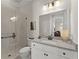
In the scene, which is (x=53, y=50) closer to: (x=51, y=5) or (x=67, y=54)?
(x=67, y=54)

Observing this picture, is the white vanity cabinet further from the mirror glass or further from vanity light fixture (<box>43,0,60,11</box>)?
vanity light fixture (<box>43,0,60,11</box>)

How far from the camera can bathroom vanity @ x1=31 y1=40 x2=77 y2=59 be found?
1484 mm

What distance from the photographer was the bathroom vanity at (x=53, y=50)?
Answer: 1484mm

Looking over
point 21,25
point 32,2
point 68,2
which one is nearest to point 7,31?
point 21,25

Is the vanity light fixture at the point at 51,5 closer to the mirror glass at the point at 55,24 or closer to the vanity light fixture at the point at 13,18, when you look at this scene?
the mirror glass at the point at 55,24

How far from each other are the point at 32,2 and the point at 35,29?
861 mm

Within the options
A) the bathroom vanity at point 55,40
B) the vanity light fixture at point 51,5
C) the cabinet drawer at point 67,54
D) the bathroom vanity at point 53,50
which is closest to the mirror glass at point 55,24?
the bathroom vanity at point 55,40

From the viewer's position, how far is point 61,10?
2.42 m

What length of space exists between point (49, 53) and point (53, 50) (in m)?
0.15

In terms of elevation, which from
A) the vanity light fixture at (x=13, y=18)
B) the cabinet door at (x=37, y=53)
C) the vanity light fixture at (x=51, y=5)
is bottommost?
the cabinet door at (x=37, y=53)

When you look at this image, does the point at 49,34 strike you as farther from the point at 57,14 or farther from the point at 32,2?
the point at 32,2

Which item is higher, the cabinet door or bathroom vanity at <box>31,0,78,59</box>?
bathroom vanity at <box>31,0,78,59</box>

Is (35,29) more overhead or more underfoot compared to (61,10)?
more underfoot

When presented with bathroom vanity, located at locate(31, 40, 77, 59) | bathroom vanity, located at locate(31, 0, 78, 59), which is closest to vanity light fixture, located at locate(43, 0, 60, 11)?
bathroom vanity, located at locate(31, 0, 78, 59)
